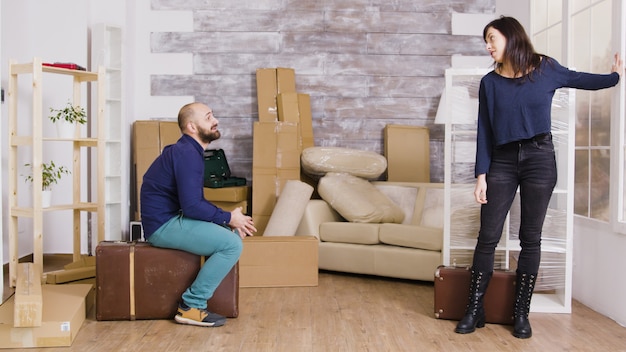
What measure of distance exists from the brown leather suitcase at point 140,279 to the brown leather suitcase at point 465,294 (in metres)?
1.30

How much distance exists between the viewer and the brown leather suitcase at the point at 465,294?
376 cm

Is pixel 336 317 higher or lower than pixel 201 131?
lower

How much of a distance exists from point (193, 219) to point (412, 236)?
74.2 inches

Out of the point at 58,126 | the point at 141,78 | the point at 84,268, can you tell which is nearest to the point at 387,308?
the point at 84,268

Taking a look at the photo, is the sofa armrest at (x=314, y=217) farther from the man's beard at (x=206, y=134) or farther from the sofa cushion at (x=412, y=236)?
the man's beard at (x=206, y=134)

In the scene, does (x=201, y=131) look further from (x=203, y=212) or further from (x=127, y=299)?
(x=127, y=299)

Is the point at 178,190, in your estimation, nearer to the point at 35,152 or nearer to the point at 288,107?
the point at 35,152

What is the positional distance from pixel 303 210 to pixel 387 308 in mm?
1403

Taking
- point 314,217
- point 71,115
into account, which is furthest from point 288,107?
point 71,115

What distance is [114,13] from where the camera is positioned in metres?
5.91

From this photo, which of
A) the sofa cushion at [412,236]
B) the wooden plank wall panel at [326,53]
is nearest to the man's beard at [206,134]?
the sofa cushion at [412,236]

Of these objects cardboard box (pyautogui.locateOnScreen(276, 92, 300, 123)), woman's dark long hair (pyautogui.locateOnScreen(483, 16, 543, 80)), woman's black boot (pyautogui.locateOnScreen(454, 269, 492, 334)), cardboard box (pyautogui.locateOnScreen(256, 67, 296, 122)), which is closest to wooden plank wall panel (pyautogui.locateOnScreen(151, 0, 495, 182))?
cardboard box (pyautogui.locateOnScreen(256, 67, 296, 122))

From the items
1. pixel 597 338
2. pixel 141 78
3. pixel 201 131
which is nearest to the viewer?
pixel 597 338

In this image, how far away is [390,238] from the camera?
5.20 meters
